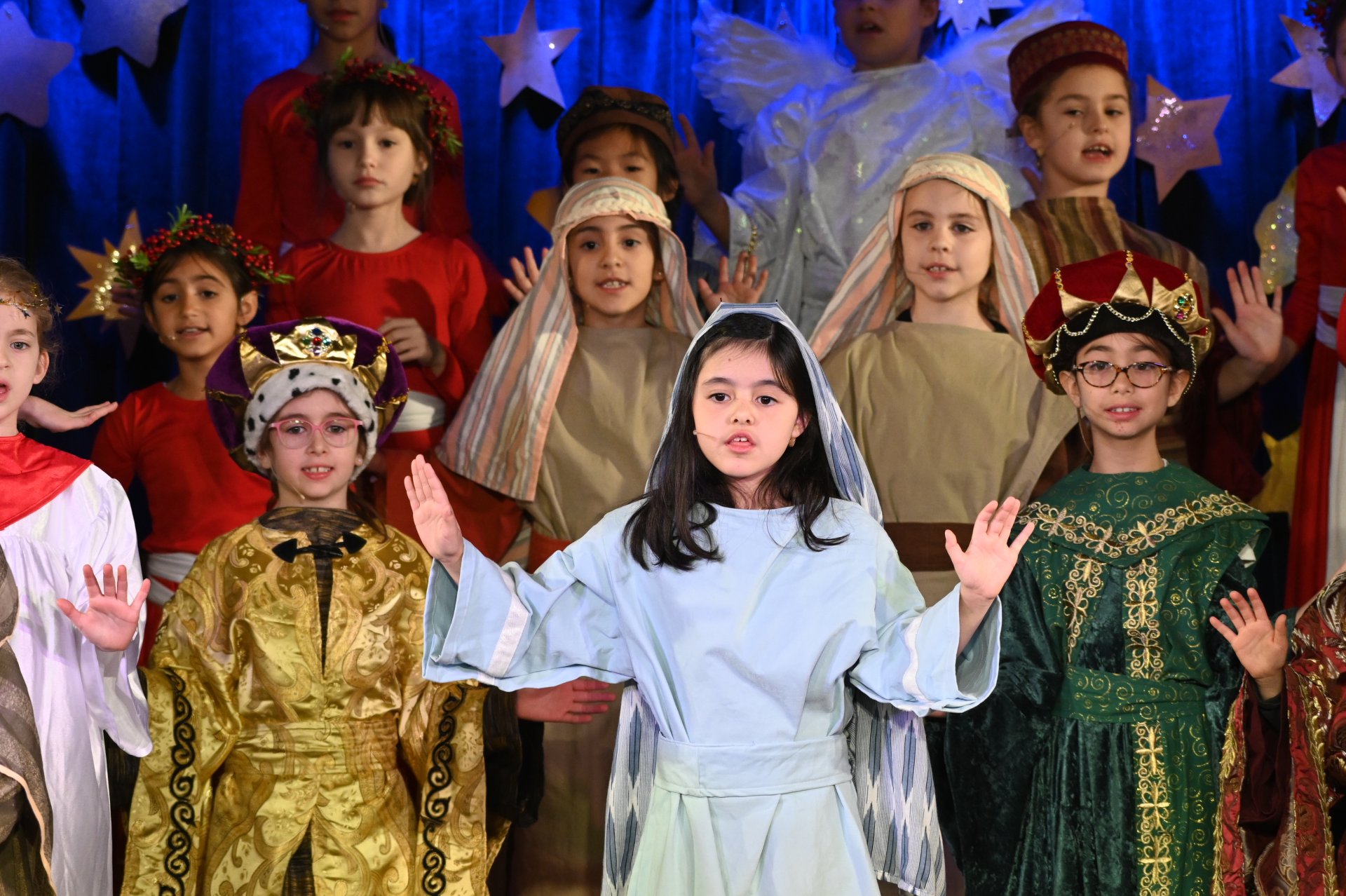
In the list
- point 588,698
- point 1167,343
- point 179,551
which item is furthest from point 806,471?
point 179,551

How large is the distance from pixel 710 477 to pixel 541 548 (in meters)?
1.27

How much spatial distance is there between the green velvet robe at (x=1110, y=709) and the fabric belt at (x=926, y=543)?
0.57 metres

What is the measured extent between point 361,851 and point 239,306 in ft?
6.14

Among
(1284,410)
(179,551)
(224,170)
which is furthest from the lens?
(224,170)

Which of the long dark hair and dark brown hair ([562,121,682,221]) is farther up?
dark brown hair ([562,121,682,221])

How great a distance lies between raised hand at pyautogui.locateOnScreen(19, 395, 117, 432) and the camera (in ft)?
11.7

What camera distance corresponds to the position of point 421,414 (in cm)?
436

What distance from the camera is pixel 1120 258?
329 centimetres

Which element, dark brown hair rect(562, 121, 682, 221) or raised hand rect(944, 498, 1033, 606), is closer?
raised hand rect(944, 498, 1033, 606)

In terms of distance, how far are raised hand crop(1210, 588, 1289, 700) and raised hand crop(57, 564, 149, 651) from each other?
80.7 inches

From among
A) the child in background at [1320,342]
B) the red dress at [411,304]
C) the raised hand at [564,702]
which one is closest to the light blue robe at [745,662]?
the raised hand at [564,702]

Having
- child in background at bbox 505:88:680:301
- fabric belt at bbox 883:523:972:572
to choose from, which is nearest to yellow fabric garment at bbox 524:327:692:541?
child in background at bbox 505:88:680:301

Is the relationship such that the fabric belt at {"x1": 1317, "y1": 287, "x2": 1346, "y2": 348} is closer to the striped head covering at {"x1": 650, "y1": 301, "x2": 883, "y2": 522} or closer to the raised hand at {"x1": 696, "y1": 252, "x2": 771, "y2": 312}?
the raised hand at {"x1": 696, "y1": 252, "x2": 771, "y2": 312}

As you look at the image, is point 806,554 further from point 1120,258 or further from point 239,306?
point 239,306
